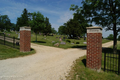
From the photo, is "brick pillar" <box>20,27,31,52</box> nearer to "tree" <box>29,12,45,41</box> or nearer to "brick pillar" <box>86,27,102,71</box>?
"brick pillar" <box>86,27,102,71</box>

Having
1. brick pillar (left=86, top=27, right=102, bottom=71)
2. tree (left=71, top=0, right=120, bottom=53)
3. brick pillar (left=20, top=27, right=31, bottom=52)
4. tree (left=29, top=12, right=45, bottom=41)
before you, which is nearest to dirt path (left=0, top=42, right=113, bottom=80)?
Answer: brick pillar (left=86, top=27, right=102, bottom=71)

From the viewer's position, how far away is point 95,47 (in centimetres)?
505

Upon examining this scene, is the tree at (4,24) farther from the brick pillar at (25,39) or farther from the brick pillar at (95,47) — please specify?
the brick pillar at (95,47)

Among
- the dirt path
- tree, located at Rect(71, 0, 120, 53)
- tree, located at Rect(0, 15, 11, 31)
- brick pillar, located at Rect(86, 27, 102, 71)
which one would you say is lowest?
the dirt path

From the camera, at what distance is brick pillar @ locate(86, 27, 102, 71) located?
4.98 meters

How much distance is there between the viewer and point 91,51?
17.0 ft

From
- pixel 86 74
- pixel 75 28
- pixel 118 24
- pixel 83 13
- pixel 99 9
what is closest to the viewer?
pixel 86 74

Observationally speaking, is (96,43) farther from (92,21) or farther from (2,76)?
(92,21)

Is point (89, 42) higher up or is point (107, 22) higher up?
point (107, 22)

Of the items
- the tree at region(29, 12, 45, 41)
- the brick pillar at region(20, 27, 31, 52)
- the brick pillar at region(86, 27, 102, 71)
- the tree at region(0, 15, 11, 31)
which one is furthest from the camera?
the tree at region(0, 15, 11, 31)

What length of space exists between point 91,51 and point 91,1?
8.40m

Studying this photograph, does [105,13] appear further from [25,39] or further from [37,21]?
[37,21]

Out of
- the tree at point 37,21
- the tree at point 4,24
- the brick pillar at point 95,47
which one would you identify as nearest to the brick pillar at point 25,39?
the brick pillar at point 95,47

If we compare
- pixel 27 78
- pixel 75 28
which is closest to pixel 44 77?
pixel 27 78
